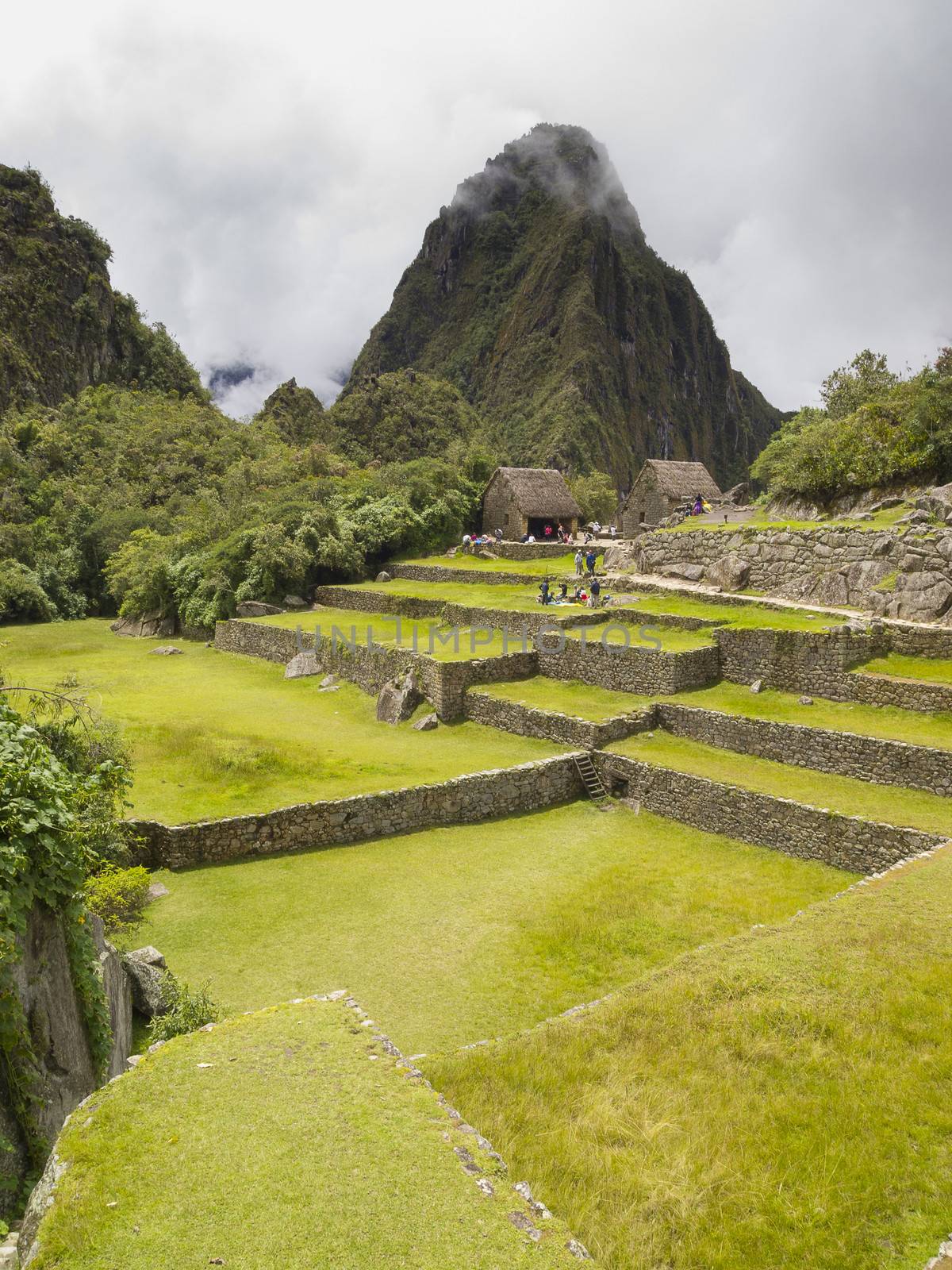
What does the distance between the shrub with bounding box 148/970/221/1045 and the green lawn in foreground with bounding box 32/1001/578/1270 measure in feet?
6.52

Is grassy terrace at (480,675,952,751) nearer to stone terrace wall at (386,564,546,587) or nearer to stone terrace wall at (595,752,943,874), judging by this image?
stone terrace wall at (595,752,943,874)

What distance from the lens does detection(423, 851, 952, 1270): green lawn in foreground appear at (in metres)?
4.59

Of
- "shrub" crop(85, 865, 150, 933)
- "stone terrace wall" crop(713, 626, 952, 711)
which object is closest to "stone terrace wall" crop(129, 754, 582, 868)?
"shrub" crop(85, 865, 150, 933)

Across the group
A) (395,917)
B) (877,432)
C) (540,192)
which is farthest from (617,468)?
(395,917)

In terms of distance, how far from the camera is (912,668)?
16.0 m

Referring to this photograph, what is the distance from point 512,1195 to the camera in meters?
4.32

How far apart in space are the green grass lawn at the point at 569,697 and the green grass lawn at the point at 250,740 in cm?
106

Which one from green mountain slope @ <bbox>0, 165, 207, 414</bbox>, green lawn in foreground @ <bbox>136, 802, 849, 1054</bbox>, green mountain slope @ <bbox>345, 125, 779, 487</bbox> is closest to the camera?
green lawn in foreground @ <bbox>136, 802, 849, 1054</bbox>

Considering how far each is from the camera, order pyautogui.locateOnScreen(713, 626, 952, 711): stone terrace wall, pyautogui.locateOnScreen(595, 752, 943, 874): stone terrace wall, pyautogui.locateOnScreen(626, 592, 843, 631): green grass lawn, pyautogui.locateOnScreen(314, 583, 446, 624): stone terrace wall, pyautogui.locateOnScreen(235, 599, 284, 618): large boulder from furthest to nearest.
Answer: pyautogui.locateOnScreen(235, 599, 284, 618): large boulder → pyautogui.locateOnScreen(314, 583, 446, 624): stone terrace wall → pyautogui.locateOnScreen(626, 592, 843, 631): green grass lawn → pyautogui.locateOnScreen(713, 626, 952, 711): stone terrace wall → pyautogui.locateOnScreen(595, 752, 943, 874): stone terrace wall

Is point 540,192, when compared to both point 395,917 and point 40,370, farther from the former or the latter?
point 395,917

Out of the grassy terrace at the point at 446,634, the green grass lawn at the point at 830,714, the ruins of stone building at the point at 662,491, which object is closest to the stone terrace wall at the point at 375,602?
the grassy terrace at the point at 446,634

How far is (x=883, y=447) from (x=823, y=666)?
10392mm

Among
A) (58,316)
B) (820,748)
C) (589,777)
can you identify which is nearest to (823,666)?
(820,748)

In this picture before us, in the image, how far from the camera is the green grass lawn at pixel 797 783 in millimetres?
12148
